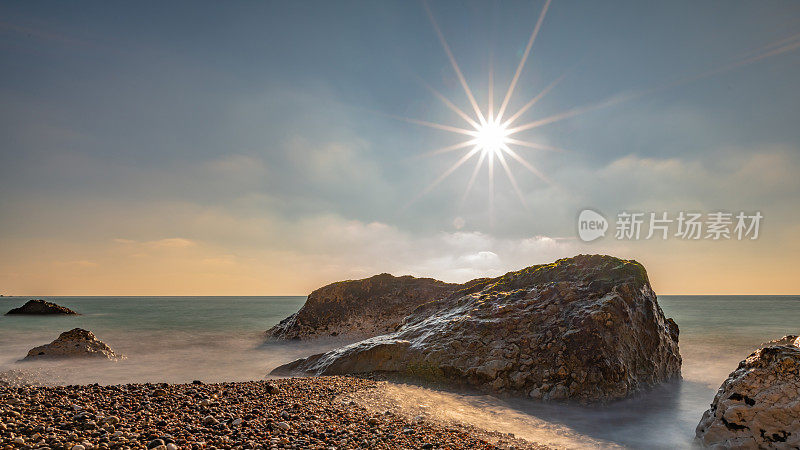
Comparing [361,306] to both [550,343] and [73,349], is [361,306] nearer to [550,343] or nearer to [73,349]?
[73,349]

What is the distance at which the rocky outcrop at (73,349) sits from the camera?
15.8m

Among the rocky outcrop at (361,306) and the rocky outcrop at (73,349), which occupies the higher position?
the rocky outcrop at (361,306)

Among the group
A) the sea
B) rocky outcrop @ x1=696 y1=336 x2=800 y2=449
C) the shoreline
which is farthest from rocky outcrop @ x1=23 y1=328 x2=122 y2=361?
rocky outcrop @ x1=696 y1=336 x2=800 y2=449

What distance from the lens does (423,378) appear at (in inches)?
418

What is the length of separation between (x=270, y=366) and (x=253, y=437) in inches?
430

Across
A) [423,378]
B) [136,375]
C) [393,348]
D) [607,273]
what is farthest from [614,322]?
[136,375]

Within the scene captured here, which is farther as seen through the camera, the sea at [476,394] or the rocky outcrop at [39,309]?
the rocky outcrop at [39,309]

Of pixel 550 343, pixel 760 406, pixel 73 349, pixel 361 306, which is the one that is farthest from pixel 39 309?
pixel 760 406

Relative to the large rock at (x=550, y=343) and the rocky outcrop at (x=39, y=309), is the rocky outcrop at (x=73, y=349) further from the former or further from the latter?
the rocky outcrop at (x=39, y=309)

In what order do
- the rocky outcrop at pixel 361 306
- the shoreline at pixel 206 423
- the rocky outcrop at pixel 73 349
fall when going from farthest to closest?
1. the rocky outcrop at pixel 361 306
2. the rocky outcrop at pixel 73 349
3. the shoreline at pixel 206 423

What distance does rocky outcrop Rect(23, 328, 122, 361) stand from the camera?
51.7 feet

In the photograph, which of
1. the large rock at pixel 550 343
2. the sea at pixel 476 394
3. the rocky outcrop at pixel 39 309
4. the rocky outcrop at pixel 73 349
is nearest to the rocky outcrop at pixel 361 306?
the sea at pixel 476 394

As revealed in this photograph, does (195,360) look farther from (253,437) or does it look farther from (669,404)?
(669,404)

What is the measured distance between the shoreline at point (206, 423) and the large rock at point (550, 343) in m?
3.52
